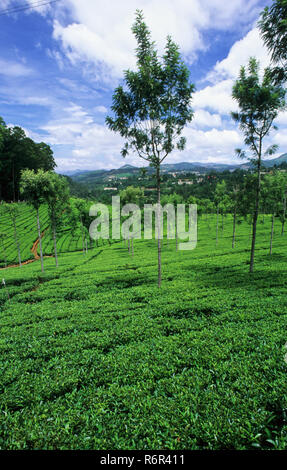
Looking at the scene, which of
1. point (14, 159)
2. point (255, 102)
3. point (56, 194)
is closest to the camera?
point (255, 102)

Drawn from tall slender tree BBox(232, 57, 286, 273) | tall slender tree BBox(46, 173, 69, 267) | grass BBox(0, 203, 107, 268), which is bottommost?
grass BBox(0, 203, 107, 268)

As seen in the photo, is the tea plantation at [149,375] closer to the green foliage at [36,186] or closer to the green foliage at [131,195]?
the green foliage at [36,186]

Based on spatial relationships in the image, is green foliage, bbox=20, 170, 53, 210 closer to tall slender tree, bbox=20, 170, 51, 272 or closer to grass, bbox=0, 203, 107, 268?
tall slender tree, bbox=20, 170, 51, 272

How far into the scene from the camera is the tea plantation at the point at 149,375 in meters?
3.84

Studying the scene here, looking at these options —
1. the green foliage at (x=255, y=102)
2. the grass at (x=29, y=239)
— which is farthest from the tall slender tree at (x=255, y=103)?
A: the grass at (x=29, y=239)

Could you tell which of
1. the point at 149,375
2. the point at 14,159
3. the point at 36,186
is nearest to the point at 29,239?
the point at 36,186

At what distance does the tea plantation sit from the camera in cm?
384

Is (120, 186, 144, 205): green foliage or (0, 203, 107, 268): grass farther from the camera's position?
(0, 203, 107, 268): grass

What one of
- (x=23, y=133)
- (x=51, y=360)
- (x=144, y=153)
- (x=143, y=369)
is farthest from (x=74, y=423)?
(x=23, y=133)

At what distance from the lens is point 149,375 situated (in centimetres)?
537

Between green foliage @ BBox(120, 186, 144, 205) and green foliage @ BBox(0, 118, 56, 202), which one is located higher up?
green foliage @ BBox(0, 118, 56, 202)

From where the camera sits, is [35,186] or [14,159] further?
[14,159]

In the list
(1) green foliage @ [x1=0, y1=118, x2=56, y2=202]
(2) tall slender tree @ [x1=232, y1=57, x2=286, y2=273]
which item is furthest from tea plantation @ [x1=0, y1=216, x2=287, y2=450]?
(1) green foliage @ [x1=0, y1=118, x2=56, y2=202]

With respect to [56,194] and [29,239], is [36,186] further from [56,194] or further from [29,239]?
→ [29,239]
